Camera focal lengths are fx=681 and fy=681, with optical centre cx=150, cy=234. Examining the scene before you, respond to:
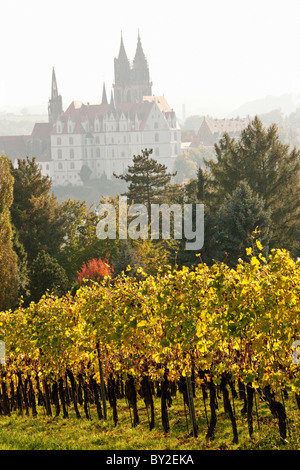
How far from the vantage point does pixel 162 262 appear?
43312 millimetres

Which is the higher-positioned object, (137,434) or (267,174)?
(267,174)

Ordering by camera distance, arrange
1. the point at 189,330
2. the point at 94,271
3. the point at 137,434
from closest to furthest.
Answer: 1. the point at 189,330
2. the point at 137,434
3. the point at 94,271

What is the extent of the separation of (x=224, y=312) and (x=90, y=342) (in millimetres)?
5205

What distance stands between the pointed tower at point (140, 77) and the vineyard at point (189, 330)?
180843 millimetres

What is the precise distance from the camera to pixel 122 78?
19550 cm

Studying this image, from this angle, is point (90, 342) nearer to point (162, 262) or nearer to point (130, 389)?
point (130, 389)

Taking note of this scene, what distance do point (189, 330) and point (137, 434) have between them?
3741 mm

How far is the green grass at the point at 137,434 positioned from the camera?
1291cm

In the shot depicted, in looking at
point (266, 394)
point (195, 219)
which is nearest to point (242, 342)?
point (266, 394)

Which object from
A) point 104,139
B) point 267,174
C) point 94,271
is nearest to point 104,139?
point 104,139
